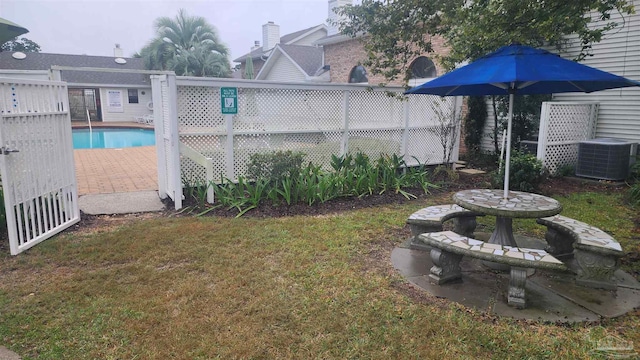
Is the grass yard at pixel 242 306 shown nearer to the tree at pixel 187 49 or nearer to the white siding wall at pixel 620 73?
the white siding wall at pixel 620 73

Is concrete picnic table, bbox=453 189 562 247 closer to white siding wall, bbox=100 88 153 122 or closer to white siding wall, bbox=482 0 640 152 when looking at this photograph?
white siding wall, bbox=482 0 640 152

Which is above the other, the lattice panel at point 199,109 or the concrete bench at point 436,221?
the lattice panel at point 199,109

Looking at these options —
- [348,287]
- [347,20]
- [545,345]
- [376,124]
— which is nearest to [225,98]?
[347,20]

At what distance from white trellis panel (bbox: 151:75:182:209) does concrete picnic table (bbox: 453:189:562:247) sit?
4.26m

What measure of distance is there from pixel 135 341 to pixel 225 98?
449cm

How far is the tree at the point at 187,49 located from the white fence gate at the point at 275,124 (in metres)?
21.9

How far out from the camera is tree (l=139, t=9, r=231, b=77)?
27.2 metres

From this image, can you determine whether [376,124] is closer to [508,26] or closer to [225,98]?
[225,98]

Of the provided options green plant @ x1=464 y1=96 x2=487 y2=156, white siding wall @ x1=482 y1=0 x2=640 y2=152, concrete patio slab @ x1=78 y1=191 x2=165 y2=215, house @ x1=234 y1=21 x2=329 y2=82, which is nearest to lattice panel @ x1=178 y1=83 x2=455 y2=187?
concrete patio slab @ x1=78 y1=191 x2=165 y2=215

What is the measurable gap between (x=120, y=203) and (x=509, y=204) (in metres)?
5.88

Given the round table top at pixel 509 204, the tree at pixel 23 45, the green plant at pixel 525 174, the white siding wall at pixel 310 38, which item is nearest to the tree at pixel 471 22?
the round table top at pixel 509 204

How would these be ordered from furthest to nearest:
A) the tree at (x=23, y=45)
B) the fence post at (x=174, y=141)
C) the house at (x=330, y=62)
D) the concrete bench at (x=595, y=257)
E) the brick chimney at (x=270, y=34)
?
the tree at (x=23, y=45) → the brick chimney at (x=270, y=34) → the house at (x=330, y=62) → the fence post at (x=174, y=141) → the concrete bench at (x=595, y=257)

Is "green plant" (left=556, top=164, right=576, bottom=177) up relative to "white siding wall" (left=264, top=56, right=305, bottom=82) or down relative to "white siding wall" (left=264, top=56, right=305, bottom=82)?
down

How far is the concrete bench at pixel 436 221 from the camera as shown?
4496mm
